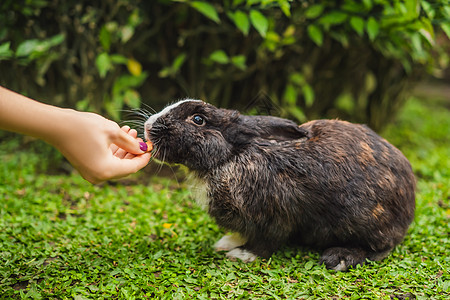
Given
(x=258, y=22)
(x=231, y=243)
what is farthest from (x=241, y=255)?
(x=258, y=22)

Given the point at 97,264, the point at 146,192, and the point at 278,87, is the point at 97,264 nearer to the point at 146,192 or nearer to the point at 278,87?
the point at 146,192

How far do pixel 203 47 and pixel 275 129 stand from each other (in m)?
2.71

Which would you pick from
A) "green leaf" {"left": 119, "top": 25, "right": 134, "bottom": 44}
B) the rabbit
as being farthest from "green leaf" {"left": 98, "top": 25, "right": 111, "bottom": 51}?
the rabbit

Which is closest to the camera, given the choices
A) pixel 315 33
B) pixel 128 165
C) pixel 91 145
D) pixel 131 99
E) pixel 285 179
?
pixel 91 145

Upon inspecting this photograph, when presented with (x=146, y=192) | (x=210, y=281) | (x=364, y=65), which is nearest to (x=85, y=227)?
(x=146, y=192)

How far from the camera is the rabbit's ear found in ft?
10.8

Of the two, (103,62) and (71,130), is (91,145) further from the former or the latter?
(103,62)

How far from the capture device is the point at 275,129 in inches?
131

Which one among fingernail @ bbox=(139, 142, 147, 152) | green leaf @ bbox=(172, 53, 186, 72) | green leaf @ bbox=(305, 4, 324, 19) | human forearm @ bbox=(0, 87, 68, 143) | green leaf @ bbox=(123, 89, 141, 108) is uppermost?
green leaf @ bbox=(305, 4, 324, 19)

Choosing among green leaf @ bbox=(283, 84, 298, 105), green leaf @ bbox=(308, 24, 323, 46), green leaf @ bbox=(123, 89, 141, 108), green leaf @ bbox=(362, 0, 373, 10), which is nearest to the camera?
green leaf @ bbox=(362, 0, 373, 10)

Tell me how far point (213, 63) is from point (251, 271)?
3022 mm

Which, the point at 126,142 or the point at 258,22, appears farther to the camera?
the point at 258,22

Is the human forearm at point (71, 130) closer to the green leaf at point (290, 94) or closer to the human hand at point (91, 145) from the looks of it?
the human hand at point (91, 145)

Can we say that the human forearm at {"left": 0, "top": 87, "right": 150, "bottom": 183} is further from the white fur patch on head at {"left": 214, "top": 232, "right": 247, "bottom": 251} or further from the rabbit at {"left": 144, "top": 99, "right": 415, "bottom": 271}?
the white fur patch on head at {"left": 214, "top": 232, "right": 247, "bottom": 251}
